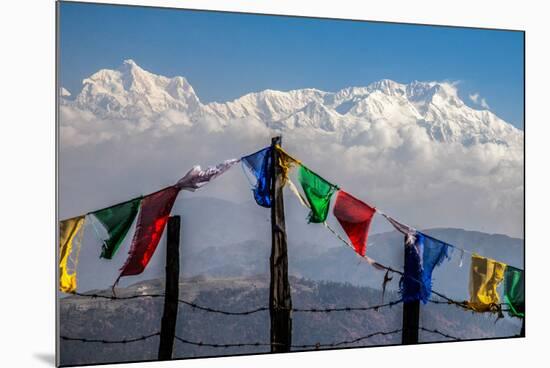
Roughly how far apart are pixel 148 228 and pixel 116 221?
204mm

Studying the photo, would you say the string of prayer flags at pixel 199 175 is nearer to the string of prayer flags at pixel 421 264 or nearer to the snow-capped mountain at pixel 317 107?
the snow-capped mountain at pixel 317 107

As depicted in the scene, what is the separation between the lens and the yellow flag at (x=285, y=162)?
7.04 meters

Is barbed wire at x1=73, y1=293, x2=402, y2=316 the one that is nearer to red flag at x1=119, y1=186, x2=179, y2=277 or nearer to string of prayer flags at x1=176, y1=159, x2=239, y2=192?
red flag at x1=119, y1=186, x2=179, y2=277

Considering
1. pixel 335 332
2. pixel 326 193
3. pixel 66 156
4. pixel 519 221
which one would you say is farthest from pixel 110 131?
pixel 519 221

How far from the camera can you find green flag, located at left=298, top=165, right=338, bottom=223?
7090 mm

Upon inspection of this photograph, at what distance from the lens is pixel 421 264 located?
7.41 meters

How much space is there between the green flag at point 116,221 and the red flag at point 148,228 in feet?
0.19

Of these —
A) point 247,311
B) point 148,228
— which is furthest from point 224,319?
point 148,228

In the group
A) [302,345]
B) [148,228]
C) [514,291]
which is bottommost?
[302,345]

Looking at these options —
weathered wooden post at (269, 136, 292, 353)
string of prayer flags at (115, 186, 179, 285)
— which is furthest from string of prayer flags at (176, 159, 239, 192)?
weathered wooden post at (269, 136, 292, 353)

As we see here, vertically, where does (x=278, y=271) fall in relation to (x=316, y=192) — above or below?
below

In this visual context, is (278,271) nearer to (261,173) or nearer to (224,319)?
(224,319)

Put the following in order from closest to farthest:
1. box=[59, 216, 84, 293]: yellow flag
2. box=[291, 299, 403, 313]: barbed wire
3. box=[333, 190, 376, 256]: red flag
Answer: box=[59, 216, 84, 293]: yellow flag, box=[291, 299, 403, 313]: barbed wire, box=[333, 190, 376, 256]: red flag

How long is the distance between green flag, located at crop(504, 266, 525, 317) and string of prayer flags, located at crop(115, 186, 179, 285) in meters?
2.48
